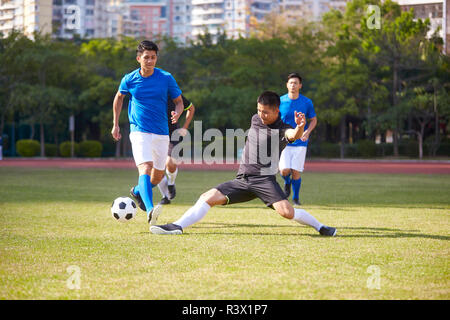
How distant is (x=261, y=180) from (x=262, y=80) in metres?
33.8

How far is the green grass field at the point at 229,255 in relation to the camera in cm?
450

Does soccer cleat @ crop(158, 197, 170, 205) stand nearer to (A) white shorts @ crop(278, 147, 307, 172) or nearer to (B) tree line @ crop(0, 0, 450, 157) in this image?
(A) white shorts @ crop(278, 147, 307, 172)

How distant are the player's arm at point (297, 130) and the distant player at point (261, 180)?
4.0 inches

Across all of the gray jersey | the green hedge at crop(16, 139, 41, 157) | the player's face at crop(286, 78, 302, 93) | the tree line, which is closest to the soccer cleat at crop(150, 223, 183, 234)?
the gray jersey

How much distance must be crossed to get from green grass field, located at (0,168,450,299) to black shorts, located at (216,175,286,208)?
446 millimetres

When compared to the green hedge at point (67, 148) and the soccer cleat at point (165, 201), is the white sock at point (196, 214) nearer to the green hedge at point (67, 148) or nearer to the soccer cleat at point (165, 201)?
the soccer cleat at point (165, 201)

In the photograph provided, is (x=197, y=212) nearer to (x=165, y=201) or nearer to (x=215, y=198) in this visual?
(x=215, y=198)

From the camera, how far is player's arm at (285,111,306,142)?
20.9ft

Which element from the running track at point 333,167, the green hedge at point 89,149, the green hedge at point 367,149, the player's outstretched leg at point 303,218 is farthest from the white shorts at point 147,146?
the green hedge at point 367,149

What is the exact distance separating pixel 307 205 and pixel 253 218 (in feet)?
7.51

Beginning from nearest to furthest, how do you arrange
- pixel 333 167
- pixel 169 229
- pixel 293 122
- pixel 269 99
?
pixel 269 99 → pixel 169 229 → pixel 293 122 → pixel 333 167

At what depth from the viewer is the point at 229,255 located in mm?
5902

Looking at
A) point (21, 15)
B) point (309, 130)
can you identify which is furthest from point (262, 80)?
point (21, 15)

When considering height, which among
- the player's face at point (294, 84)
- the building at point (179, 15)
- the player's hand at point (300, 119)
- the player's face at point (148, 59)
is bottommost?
the player's hand at point (300, 119)
